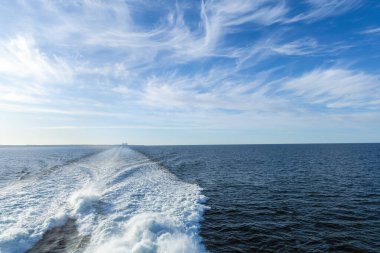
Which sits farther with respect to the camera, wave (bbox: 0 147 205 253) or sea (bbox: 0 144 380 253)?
sea (bbox: 0 144 380 253)

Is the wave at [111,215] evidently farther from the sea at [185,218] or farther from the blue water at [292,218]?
the blue water at [292,218]

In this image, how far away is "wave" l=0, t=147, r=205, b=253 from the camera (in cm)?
1216

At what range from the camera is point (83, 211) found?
17.1m

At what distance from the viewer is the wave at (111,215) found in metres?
12.2

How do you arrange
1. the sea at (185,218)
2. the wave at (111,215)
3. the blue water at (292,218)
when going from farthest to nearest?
the blue water at (292,218) < the sea at (185,218) < the wave at (111,215)

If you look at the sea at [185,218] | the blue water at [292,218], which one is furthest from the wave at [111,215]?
the blue water at [292,218]

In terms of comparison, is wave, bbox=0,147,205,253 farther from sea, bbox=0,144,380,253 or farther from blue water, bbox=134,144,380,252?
blue water, bbox=134,144,380,252

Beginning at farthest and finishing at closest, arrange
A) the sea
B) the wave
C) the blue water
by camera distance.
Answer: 1. the blue water
2. the sea
3. the wave

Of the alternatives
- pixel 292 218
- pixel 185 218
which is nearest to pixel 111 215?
pixel 185 218

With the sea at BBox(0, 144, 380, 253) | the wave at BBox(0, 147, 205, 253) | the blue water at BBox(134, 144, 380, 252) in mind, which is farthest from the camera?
the blue water at BBox(134, 144, 380, 252)

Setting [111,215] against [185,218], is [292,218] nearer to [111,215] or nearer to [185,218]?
[185,218]

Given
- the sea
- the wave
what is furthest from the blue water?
the wave

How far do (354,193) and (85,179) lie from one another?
93.0 ft

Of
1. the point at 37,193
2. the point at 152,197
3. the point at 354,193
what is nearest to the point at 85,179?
the point at 37,193
